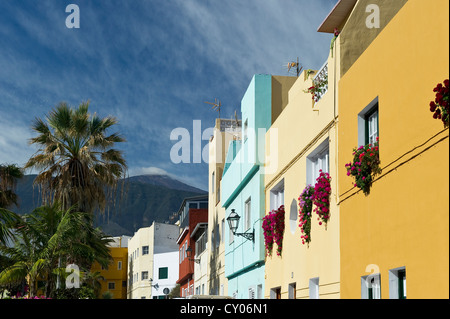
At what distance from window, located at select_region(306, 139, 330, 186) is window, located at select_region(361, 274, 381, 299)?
341cm

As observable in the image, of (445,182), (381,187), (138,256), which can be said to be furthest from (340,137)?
(138,256)

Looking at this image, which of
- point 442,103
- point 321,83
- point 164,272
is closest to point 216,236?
point 321,83

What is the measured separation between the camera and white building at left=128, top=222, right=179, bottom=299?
69.3 meters

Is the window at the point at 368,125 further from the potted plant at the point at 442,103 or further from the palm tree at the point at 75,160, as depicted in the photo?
the palm tree at the point at 75,160

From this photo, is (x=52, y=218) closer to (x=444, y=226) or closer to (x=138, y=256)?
(x=444, y=226)

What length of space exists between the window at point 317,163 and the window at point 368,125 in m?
2.44

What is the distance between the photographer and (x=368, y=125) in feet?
37.1

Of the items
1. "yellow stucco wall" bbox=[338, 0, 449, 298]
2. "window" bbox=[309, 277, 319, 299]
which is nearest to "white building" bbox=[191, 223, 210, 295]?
"window" bbox=[309, 277, 319, 299]

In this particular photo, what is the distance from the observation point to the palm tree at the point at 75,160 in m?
23.5

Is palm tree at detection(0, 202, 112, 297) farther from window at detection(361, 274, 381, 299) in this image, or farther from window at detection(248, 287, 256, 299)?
window at detection(361, 274, 381, 299)

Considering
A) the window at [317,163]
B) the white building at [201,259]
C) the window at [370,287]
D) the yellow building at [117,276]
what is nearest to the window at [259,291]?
the window at [317,163]

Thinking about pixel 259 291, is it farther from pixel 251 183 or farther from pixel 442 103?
pixel 442 103

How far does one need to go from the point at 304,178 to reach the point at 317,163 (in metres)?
0.49

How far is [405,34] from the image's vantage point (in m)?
9.24
